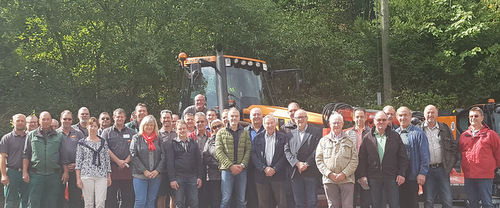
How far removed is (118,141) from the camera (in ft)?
28.4

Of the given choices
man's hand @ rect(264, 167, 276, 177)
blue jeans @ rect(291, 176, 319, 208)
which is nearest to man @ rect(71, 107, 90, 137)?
man's hand @ rect(264, 167, 276, 177)

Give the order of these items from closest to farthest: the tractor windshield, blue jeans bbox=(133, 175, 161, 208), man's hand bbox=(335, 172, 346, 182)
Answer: man's hand bbox=(335, 172, 346, 182) → blue jeans bbox=(133, 175, 161, 208) → the tractor windshield

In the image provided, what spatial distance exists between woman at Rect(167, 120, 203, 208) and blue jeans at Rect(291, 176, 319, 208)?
146 centimetres

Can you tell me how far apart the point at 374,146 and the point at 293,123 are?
5.13 ft

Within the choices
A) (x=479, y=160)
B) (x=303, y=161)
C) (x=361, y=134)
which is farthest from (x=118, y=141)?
(x=479, y=160)

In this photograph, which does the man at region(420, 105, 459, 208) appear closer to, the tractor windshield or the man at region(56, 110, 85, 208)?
the tractor windshield

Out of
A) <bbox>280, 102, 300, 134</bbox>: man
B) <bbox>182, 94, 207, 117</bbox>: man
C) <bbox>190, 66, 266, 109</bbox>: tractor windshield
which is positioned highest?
<bbox>190, 66, 266, 109</bbox>: tractor windshield

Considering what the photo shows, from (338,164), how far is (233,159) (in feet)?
5.55

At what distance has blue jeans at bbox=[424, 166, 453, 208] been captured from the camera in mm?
7973

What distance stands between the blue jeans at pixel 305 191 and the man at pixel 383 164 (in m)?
0.72

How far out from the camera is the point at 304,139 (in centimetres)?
812

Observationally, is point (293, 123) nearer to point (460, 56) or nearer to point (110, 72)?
point (110, 72)

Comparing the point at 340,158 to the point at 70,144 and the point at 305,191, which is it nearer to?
the point at 305,191

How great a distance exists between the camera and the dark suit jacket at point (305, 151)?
8.02 metres
